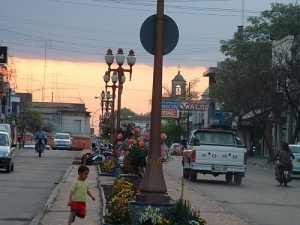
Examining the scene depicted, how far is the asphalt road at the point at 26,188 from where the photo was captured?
57.8 ft

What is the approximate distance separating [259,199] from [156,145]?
1206cm

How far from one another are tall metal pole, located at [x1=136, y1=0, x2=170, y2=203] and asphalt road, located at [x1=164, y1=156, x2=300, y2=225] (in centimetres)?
545

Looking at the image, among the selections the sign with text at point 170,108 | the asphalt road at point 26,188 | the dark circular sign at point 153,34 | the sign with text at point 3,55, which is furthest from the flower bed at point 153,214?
the sign with text at point 170,108

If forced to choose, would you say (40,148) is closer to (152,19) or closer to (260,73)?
(260,73)

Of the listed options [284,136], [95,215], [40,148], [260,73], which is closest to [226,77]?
[284,136]

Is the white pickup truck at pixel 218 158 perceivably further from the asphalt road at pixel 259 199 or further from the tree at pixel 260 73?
the tree at pixel 260 73

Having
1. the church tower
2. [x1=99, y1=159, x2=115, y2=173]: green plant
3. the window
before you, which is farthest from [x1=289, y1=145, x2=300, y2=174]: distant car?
the window

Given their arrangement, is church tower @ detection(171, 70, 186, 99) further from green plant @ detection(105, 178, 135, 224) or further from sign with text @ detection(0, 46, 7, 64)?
green plant @ detection(105, 178, 135, 224)

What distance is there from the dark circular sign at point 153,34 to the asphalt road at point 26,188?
529 centimetres

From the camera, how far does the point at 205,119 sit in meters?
104

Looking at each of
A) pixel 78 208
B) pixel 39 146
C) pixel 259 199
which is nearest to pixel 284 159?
pixel 259 199

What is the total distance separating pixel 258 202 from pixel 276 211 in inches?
103

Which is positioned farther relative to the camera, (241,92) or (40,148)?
(241,92)

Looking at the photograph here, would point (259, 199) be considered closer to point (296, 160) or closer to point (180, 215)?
point (180, 215)
